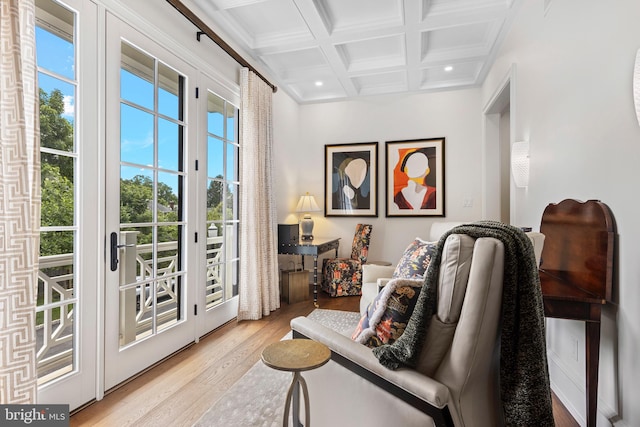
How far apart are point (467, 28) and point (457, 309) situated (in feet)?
10.0

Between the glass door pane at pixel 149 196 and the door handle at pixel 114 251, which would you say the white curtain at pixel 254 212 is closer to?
the glass door pane at pixel 149 196

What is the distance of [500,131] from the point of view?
4043mm

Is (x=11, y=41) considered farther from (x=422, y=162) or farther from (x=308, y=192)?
(x=422, y=162)

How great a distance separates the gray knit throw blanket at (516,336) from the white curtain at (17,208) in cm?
149

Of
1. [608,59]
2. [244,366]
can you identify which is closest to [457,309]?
[608,59]

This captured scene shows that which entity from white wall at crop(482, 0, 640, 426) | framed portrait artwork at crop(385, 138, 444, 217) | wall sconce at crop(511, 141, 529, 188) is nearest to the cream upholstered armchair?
Result: white wall at crop(482, 0, 640, 426)

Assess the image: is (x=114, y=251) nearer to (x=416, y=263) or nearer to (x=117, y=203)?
(x=117, y=203)

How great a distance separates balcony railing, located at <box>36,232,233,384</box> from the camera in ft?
5.37

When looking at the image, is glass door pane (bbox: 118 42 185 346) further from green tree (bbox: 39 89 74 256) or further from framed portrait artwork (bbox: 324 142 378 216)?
framed portrait artwork (bbox: 324 142 378 216)

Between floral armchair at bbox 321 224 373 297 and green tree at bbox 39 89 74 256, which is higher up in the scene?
green tree at bbox 39 89 74 256

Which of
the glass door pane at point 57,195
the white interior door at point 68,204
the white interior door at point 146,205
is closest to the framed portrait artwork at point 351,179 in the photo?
the white interior door at point 146,205

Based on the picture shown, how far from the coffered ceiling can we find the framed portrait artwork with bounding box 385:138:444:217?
80 centimetres

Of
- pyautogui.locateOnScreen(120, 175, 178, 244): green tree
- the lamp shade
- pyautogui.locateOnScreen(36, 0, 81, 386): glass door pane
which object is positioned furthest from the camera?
the lamp shade

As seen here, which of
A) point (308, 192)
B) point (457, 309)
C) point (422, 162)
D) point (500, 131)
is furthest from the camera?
point (308, 192)
